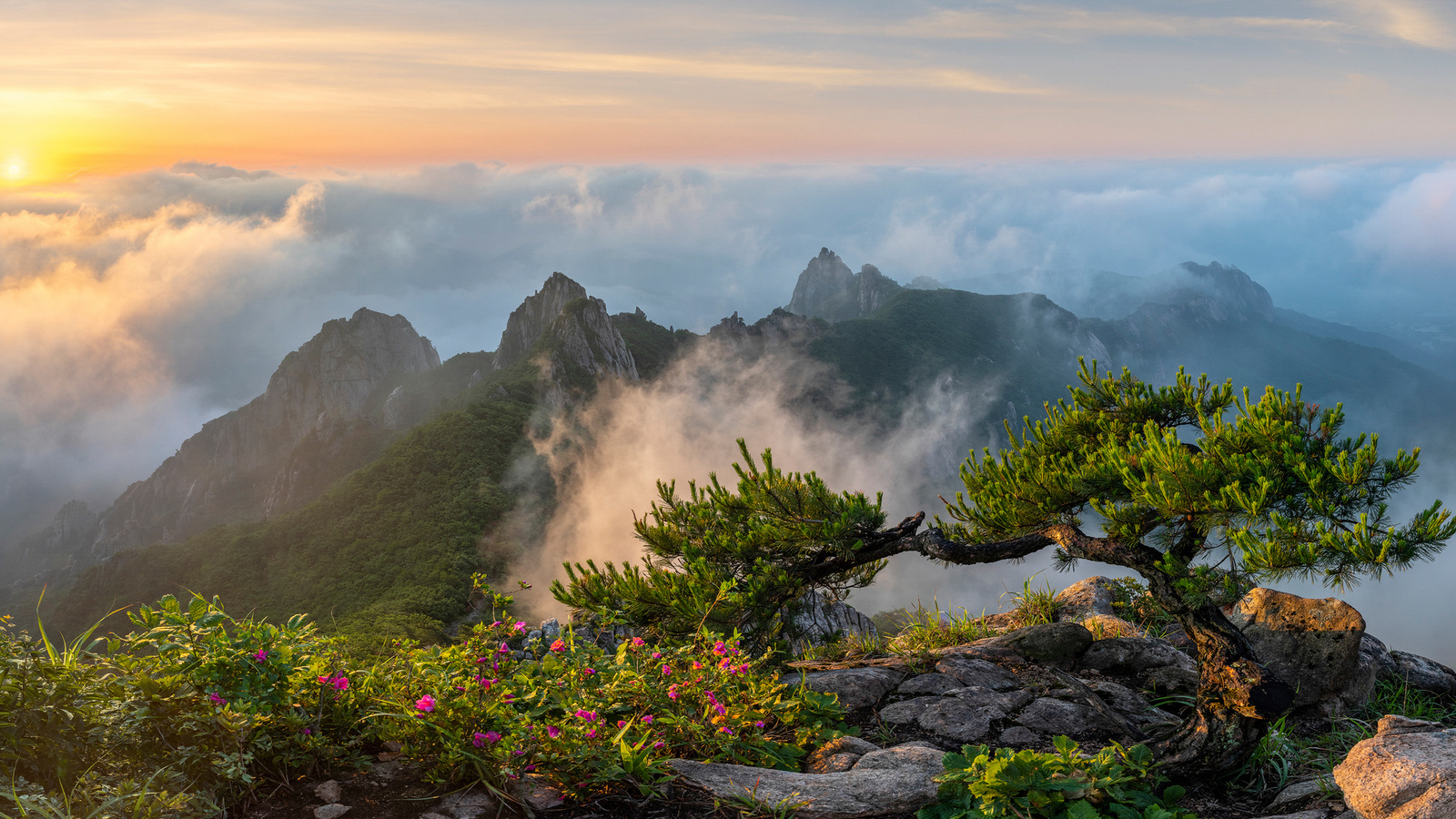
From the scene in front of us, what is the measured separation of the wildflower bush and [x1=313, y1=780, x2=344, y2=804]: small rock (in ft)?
1.15

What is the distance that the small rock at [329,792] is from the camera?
12.3 feet

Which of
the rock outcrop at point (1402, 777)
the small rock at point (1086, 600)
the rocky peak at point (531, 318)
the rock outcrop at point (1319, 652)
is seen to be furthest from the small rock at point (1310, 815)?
the rocky peak at point (531, 318)

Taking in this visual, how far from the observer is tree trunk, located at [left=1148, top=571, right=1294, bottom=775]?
16.8ft

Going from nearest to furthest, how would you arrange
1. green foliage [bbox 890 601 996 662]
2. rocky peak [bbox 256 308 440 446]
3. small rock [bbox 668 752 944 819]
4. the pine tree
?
small rock [bbox 668 752 944 819]
the pine tree
green foliage [bbox 890 601 996 662]
rocky peak [bbox 256 308 440 446]

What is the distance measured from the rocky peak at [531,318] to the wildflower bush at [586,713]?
117333mm

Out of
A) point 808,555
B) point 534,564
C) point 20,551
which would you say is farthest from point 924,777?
point 20,551

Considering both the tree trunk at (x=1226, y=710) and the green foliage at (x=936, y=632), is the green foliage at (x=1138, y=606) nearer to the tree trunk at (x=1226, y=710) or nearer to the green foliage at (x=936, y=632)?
the green foliage at (x=936, y=632)

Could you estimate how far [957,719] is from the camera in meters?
6.02

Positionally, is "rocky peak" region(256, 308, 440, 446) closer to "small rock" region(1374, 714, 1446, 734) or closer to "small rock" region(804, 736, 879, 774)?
"small rock" region(804, 736, 879, 774)

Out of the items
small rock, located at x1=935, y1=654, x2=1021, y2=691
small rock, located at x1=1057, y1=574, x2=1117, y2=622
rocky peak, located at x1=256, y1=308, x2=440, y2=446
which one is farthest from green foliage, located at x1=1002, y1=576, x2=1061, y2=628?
rocky peak, located at x1=256, y1=308, x2=440, y2=446

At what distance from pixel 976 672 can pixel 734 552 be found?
2474 mm

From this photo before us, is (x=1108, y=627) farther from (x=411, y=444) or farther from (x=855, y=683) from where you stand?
(x=411, y=444)

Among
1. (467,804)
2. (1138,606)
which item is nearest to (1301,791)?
(1138,606)

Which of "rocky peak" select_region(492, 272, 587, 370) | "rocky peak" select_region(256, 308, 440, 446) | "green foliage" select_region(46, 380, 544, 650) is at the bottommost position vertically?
"green foliage" select_region(46, 380, 544, 650)
